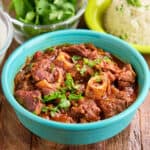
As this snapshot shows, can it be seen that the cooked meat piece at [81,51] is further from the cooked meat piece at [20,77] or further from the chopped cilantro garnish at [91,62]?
the cooked meat piece at [20,77]

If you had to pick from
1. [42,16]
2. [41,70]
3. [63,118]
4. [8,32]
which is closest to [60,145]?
[63,118]

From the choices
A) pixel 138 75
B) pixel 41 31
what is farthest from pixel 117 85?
pixel 41 31

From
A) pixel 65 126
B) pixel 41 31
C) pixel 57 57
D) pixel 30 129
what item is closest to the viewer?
pixel 65 126

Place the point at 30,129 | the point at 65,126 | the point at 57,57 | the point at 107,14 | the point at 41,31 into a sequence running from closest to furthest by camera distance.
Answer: the point at 65,126 → the point at 30,129 → the point at 57,57 → the point at 41,31 → the point at 107,14

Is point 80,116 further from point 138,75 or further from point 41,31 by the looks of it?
point 41,31

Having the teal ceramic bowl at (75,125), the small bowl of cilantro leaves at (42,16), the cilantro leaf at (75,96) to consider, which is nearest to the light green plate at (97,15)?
the small bowl of cilantro leaves at (42,16)

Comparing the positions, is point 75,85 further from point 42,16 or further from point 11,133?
point 42,16
